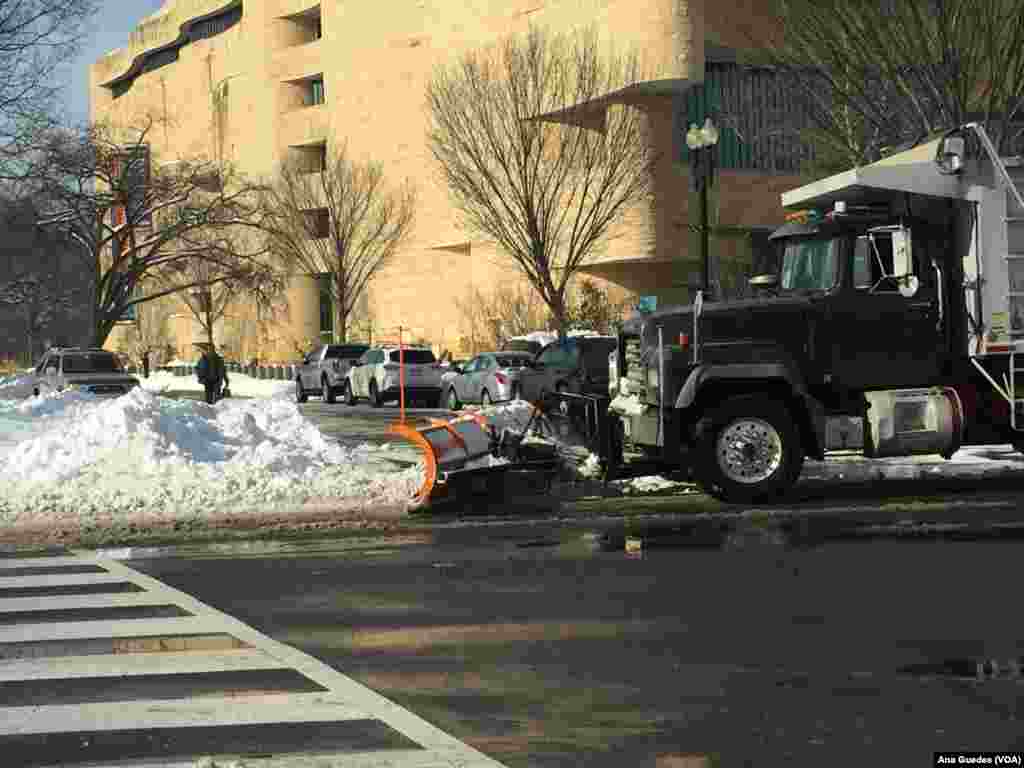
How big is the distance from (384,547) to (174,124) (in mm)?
83328

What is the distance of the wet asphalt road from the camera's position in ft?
21.5

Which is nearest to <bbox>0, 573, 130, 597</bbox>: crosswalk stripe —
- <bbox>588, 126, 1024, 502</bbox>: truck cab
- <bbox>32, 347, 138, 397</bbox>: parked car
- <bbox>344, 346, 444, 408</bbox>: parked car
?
<bbox>588, 126, 1024, 502</bbox>: truck cab

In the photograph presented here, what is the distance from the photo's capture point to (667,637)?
28.4 feet

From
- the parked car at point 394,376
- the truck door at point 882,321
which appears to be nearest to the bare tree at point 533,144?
the parked car at point 394,376

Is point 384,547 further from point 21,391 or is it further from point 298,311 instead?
point 298,311

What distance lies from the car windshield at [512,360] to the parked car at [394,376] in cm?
582

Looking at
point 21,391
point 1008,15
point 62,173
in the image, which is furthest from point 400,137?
point 1008,15

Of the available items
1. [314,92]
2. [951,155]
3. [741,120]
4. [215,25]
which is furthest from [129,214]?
[215,25]

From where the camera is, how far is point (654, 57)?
5203 centimetres

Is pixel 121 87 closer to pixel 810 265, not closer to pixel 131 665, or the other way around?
pixel 810 265

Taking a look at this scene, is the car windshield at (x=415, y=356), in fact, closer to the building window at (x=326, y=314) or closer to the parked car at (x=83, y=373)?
the parked car at (x=83, y=373)

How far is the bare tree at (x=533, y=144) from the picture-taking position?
44.7 metres

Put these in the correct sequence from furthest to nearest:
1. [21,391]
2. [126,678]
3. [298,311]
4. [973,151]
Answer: [298,311]
[21,391]
[973,151]
[126,678]

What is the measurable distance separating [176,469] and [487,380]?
1962 centimetres
